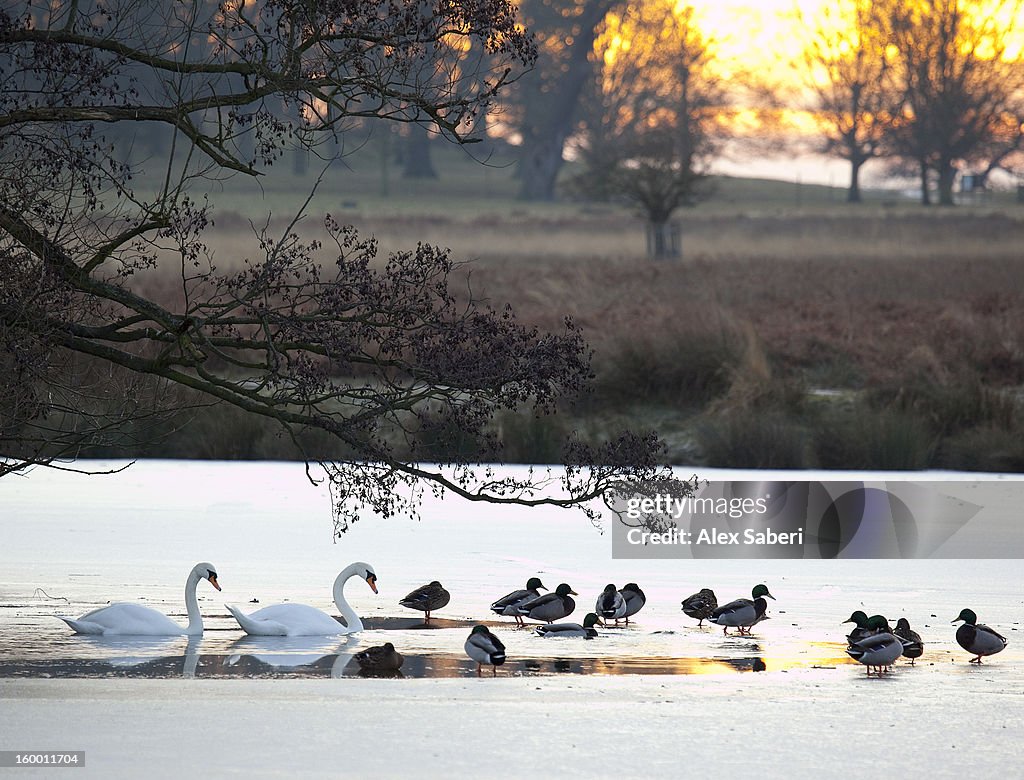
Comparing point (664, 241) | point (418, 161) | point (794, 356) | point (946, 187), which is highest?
point (418, 161)

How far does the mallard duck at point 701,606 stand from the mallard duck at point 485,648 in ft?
6.97

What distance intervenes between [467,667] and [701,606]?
214cm

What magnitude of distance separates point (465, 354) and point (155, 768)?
3.33 metres

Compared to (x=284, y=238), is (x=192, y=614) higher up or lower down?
lower down

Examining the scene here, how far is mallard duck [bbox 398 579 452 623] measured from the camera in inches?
413

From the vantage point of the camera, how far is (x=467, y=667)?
915 centimetres

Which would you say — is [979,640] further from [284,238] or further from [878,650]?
[284,238]

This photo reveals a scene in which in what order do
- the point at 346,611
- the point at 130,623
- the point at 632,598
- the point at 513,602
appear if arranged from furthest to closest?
the point at 632,598
the point at 513,602
the point at 346,611
the point at 130,623

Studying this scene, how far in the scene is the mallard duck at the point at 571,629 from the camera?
34.0 ft

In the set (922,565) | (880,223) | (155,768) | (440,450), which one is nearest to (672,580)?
(922,565)

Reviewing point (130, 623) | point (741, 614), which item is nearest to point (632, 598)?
point (741, 614)

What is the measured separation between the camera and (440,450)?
1010 cm

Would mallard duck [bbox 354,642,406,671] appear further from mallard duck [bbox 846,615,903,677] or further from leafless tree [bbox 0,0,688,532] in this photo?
mallard duck [bbox 846,615,903,677]

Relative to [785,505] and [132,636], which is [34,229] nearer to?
[132,636]
